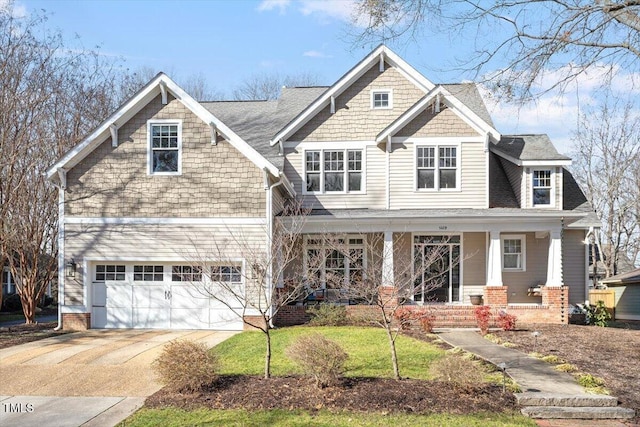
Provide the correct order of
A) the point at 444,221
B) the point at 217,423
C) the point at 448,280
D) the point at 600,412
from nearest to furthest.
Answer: the point at 217,423, the point at 600,412, the point at 444,221, the point at 448,280

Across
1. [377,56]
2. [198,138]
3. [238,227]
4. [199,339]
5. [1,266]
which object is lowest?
[199,339]

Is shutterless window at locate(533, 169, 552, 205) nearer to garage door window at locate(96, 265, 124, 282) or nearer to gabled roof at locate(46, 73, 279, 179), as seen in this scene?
gabled roof at locate(46, 73, 279, 179)

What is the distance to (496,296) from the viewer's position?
60.8ft

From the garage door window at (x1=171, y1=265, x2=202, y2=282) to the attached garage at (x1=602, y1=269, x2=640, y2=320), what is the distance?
828 inches

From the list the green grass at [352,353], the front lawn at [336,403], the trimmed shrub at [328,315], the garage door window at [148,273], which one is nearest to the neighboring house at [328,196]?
the garage door window at [148,273]

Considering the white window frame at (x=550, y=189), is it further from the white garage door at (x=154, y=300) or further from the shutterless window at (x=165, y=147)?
the shutterless window at (x=165, y=147)

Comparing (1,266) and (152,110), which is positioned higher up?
(152,110)

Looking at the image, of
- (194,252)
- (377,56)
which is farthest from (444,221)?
(194,252)

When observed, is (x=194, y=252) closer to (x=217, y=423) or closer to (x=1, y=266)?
(x=1, y=266)

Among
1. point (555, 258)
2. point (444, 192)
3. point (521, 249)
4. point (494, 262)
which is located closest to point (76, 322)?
point (444, 192)

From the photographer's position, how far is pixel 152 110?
18.1 meters

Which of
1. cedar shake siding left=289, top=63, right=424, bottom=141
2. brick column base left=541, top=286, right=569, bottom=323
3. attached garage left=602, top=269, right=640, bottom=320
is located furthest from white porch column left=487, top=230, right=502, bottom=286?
attached garage left=602, top=269, right=640, bottom=320

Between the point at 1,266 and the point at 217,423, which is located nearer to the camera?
the point at 217,423

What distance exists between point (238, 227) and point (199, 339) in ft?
12.1
